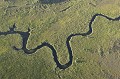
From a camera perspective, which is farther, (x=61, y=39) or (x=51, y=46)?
(x=61, y=39)

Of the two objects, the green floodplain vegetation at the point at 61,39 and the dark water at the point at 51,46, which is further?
the dark water at the point at 51,46

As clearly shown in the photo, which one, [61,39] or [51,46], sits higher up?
[61,39]

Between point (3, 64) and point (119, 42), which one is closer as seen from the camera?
point (3, 64)

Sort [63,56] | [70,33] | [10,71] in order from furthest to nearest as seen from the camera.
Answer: [70,33] < [63,56] < [10,71]

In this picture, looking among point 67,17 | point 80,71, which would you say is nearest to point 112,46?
point 80,71

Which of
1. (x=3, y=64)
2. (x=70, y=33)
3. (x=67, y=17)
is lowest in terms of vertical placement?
(x=3, y=64)

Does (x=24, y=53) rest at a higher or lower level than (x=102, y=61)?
higher

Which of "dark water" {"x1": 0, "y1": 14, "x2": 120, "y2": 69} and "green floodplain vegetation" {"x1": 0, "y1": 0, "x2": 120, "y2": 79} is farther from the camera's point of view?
"dark water" {"x1": 0, "y1": 14, "x2": 120, "y2": 69}

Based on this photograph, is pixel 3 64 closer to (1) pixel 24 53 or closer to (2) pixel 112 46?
(1) pixel 24 53
